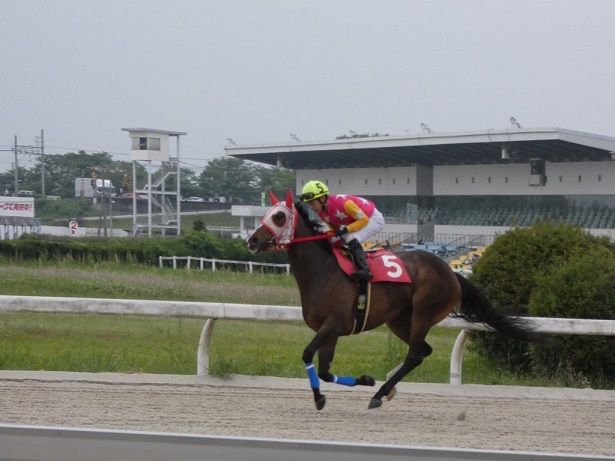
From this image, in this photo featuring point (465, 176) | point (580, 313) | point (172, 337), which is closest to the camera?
point (580, 313)

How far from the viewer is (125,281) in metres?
24.8

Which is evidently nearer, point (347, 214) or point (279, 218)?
point (279, 218)

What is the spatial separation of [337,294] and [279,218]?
2.78 feet

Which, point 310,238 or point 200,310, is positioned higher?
point 310,238

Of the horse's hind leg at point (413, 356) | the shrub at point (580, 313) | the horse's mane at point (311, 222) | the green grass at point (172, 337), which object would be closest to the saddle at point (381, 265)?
the horse's mane at point (311, 222)

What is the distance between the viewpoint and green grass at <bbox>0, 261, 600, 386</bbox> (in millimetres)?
10609

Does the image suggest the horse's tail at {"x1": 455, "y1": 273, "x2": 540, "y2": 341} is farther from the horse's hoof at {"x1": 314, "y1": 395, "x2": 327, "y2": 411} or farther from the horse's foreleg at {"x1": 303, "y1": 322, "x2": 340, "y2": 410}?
the horse's hoof at {"x1": 314, "y1": 395, "x2": 327, "y2": 411}

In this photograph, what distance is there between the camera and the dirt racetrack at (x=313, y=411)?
7.18m

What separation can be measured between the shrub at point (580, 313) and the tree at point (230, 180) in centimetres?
6637

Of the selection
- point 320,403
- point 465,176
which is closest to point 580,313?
point 320,403

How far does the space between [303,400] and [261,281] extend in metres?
17.6

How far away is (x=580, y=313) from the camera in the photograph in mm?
10203

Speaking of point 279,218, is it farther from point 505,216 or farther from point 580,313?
point 505,216

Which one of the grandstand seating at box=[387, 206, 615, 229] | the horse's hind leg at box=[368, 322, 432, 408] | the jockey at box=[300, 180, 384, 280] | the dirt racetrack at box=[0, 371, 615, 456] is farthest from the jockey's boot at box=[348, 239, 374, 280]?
the grandstand seating at box=[387, 206, 615, 229]
